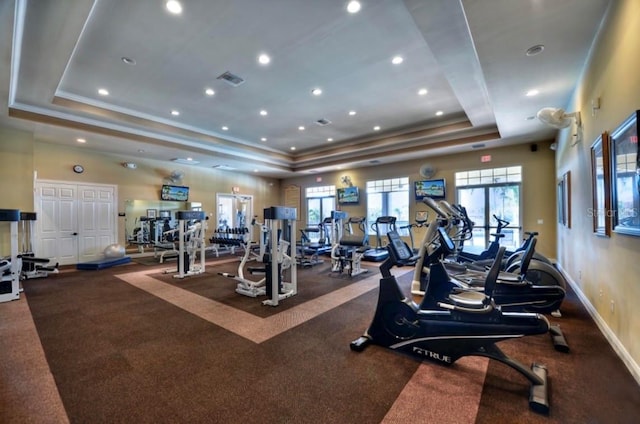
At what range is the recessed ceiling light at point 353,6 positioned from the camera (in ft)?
10.3

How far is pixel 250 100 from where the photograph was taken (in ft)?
18.8

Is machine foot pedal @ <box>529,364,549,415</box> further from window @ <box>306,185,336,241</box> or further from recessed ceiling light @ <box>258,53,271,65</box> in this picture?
window @ <box>306,185,336,241</box>

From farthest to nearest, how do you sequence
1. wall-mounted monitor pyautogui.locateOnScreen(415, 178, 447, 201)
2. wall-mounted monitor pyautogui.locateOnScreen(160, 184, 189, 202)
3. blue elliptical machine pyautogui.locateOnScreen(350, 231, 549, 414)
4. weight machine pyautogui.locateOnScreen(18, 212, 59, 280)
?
wall-mounted monitor pyautogui.locateOnScreen(160, 184, 189, 202), wall-mounted monitor pyautogui.locateOnScreen(415, 178, 447, 201), weight machine pyautogui.locateOnScreen(18, 212, 59, 280), blue elliptical machine pyautogui.locateOnScreen(350, 231, 549, 414)

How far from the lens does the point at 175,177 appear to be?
9.49m

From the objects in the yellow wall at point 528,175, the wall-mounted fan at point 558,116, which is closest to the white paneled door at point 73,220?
the yellow wall at point 528,175

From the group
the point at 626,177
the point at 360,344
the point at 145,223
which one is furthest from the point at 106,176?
the point at 626,177

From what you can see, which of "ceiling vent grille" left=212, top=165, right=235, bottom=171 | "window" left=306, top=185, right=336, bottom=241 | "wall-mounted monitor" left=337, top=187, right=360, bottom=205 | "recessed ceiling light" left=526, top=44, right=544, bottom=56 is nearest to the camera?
"recessed ceiling light" left=526, top=44, right=544, bottom=56

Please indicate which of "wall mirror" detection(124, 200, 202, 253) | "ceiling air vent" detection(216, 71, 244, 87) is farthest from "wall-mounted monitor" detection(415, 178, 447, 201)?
"wall mirror" detection(124, 200, 202, 253)

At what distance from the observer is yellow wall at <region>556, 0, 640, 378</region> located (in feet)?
7.48

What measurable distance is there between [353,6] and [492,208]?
6920 millimetres

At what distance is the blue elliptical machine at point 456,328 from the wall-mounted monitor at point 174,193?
8733mm

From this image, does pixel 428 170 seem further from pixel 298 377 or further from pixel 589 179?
pixel 298 377

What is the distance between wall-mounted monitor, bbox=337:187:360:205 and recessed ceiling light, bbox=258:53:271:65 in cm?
676

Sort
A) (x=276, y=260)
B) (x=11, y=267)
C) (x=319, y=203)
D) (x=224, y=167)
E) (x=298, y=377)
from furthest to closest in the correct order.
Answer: (x=319, y=203)
(x=224, y=167)
(x=11, y=267)
(x=276, y=260)
(x=298, y=377)
